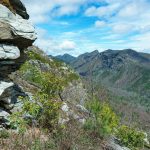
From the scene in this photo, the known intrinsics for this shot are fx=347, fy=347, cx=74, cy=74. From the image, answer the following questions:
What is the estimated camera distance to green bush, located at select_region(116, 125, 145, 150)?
93.1ft

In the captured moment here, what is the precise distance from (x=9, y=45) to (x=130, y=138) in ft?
45.9

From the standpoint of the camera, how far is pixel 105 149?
22.3m

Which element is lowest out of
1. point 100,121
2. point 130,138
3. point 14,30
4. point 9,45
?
point 130,138

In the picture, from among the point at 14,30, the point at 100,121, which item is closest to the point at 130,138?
the point at 100,121

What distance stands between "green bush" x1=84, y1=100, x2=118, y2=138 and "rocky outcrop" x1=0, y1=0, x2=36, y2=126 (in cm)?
526

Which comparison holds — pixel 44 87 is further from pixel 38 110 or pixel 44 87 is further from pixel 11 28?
pixel 11 28

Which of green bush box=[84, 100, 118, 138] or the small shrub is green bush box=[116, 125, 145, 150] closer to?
green bush box=[84, 100, 118, 138]

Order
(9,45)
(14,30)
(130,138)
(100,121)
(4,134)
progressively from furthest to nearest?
1. (130,138)
2. (100,121)
3. (9,45)
4. (14,30)
5. (4,134)

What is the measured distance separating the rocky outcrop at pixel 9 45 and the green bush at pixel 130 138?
11.0 metres

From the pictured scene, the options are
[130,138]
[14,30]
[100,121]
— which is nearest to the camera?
[14,30]

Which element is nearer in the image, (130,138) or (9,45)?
(9,45)

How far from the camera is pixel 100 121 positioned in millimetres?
23328

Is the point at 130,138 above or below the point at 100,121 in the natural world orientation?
below

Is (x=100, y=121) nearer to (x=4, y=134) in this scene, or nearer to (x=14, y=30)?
(x=4, y=134)
